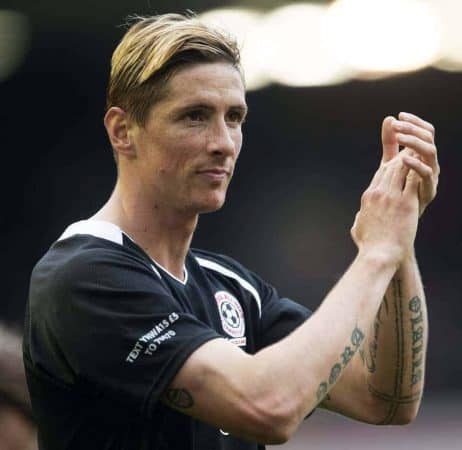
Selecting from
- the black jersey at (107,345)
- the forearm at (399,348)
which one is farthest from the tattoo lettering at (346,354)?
the forearm at (399,348)

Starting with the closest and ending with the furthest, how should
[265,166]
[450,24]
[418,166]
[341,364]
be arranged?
[341,364]
[418,166]
[265,166]
[450,24]

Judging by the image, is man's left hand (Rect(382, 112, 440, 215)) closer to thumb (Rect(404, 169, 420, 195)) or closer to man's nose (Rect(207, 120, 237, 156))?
thumb (Rect(404, 169, 420, 195))

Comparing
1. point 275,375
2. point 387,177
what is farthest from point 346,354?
point 387,177

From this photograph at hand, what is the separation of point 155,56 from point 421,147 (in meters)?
0.72

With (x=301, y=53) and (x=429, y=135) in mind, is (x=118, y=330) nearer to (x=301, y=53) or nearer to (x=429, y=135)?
(x=429, y=135)

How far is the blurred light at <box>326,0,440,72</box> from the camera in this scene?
8212 millimetres

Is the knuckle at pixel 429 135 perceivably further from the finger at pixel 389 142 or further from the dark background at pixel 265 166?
the dark background at pixel 265 166

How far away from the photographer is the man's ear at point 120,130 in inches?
121

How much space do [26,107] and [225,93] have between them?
4.88 metres

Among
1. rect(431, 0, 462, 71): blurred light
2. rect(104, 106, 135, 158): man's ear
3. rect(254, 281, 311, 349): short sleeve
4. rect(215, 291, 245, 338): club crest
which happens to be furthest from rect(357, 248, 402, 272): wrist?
rect(431, 0, 462, 71): blurred light

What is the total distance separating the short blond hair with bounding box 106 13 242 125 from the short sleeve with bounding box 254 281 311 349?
677 mm

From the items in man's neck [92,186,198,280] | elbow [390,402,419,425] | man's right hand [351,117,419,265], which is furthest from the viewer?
elbow [390,402,419,425]

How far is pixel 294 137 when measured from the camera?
27.0 feet

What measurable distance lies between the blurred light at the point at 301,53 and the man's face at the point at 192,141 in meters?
5.13
